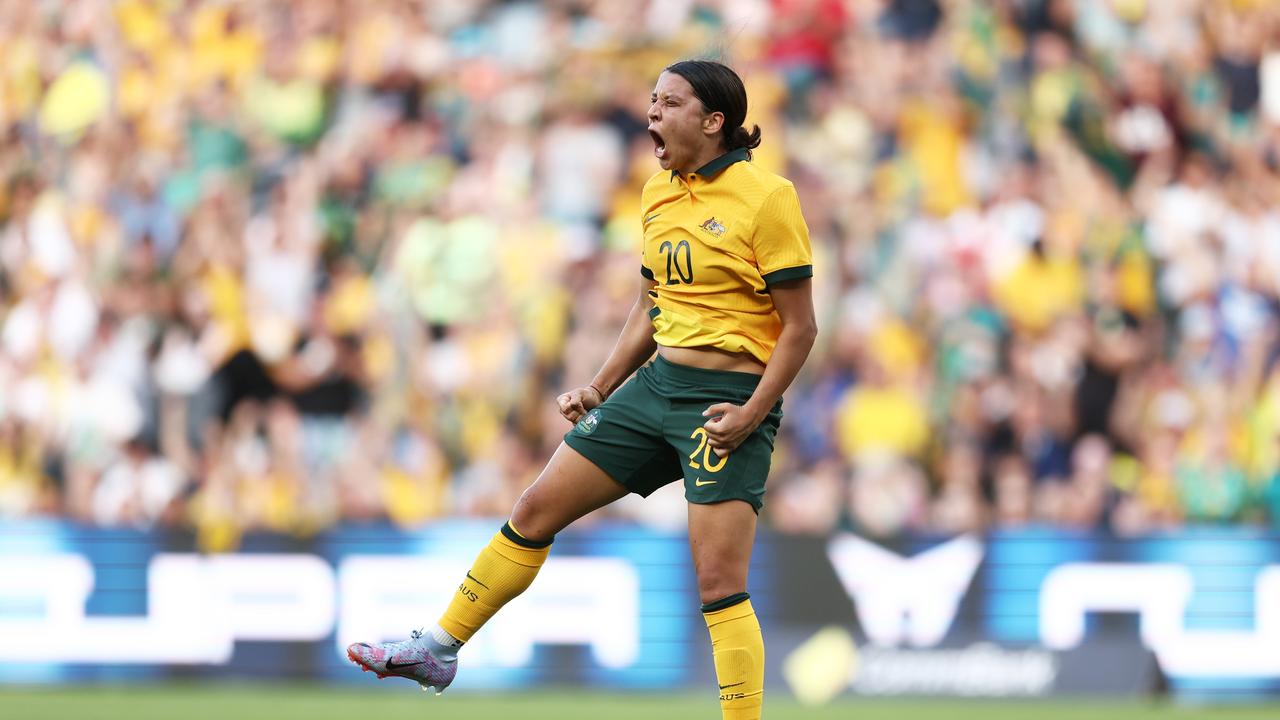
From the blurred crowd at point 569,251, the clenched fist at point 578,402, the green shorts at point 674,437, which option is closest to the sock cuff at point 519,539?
the green shorts at point 674,437

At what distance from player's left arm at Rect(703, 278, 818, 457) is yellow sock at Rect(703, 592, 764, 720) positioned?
515 mm

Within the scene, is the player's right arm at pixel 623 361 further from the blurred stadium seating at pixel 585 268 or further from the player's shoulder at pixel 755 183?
the blurred stadium seating at pixel 585 268

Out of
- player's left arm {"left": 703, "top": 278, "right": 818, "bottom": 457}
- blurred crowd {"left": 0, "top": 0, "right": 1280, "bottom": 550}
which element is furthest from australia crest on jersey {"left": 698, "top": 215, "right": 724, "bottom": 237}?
blurred crowd {"left": 0, "top": 0, "right": 1280, "bottom": 550}

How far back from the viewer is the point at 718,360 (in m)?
6.05

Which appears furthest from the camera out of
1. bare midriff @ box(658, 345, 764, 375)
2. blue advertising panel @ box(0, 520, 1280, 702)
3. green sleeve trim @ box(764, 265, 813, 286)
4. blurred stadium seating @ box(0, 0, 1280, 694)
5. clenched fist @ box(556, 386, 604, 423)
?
blurred stadium seating @ box(0, 0, 1280, 694)

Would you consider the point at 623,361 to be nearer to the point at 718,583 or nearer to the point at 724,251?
the point at 724,251

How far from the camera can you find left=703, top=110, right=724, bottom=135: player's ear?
595cm

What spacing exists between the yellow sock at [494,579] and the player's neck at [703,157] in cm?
136

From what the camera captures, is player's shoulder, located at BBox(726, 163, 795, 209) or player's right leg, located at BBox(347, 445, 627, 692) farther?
player's right leg, located at BBox(347, 445, 627, 692)

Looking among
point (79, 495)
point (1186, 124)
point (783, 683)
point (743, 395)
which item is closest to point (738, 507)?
point (743, 395)

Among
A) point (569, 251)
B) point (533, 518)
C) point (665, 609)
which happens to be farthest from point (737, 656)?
point (569, 251)

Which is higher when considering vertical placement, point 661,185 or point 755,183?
point 661,185

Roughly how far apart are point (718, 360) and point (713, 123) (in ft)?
2.57

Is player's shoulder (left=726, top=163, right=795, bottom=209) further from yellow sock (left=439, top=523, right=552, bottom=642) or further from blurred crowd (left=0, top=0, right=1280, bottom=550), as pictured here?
blurred crowd (left=0, top=0, right=1280, bottom=550)
